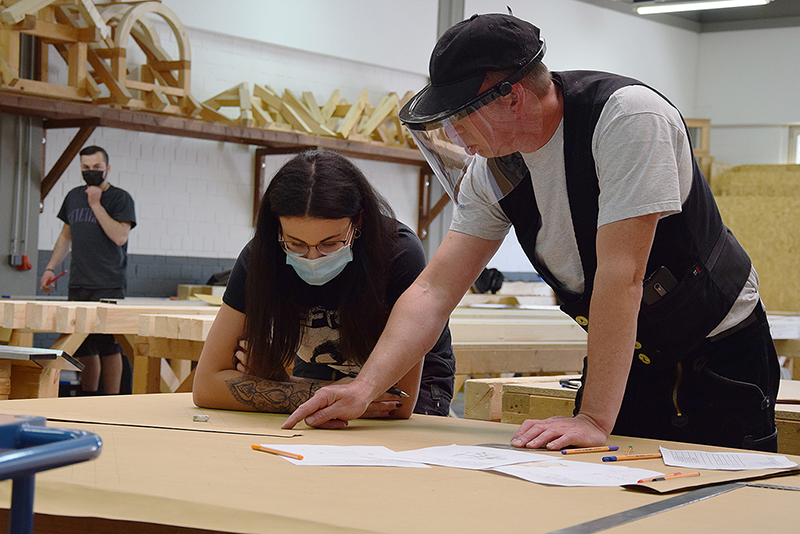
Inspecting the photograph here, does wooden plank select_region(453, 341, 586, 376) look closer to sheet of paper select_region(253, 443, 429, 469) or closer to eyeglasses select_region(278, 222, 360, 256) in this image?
eyeglasses select_region(278, 222, 360, 256)

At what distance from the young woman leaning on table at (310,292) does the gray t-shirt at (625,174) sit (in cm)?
48

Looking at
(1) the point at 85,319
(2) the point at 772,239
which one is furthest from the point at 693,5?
(1) the point at 85,319

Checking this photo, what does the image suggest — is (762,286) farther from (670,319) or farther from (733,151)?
(670,319)

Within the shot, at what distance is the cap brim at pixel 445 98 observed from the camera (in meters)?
1.45

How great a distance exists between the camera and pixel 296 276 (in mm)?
2043

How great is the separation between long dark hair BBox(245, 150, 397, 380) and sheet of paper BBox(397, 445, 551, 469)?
1.88 ft

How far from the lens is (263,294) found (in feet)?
6.43

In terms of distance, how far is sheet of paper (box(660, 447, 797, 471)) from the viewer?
1.30 meters

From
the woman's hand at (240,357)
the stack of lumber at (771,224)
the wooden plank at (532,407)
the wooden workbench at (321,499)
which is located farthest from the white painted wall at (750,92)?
the wooden workbench at (321,499)

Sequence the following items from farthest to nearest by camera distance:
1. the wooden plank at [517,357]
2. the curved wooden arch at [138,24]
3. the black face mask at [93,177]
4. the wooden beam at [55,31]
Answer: the curved wooden arch at [138,24], the wooden beam at [55,31], the black face mask at [93,177], the wooden plank at [517,357]

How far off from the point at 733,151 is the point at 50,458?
12.8 metres

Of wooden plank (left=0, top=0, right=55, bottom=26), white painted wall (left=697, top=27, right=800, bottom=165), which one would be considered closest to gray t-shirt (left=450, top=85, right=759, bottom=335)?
wooden plank (left=0, top=0, right=55, bottom=26)

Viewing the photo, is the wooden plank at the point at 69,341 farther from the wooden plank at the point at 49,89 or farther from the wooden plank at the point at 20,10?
the wooden plank at the point at 20,10

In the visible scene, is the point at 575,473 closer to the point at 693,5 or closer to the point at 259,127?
the point at 259,127
